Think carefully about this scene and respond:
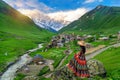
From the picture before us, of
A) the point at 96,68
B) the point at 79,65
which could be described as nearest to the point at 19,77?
the point at 96,68

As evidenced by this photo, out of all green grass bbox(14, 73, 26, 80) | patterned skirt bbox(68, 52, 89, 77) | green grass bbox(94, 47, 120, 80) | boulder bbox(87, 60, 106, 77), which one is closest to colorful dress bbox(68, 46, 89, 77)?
patterned skirt bbox(68, 52, 89, 77)

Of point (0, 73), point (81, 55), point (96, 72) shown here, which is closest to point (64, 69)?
point (81, 55)

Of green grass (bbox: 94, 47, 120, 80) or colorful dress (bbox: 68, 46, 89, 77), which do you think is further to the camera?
green grass (bbox: 94, 47, 120, 80)

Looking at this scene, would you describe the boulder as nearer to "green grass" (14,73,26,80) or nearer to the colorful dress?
the colorful dress

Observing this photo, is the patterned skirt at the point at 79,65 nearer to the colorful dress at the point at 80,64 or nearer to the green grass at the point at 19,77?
→ the colorful dress at the point at 80,64

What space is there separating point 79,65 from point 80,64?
20cm

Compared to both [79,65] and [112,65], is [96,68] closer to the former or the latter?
[112,65]

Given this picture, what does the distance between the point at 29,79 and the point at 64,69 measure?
124ft

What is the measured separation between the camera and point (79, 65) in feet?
119

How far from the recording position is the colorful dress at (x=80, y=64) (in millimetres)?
36281

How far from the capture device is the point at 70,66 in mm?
38375

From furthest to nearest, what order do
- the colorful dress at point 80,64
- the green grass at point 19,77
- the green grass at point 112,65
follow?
the green grass at point 19,77
the green grass at point 112,65
the colorful dress at point 80,64

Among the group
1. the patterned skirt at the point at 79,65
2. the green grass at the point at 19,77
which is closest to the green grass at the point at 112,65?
the patterned skirt at the point at 79,65

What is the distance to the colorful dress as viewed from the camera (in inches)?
1428
